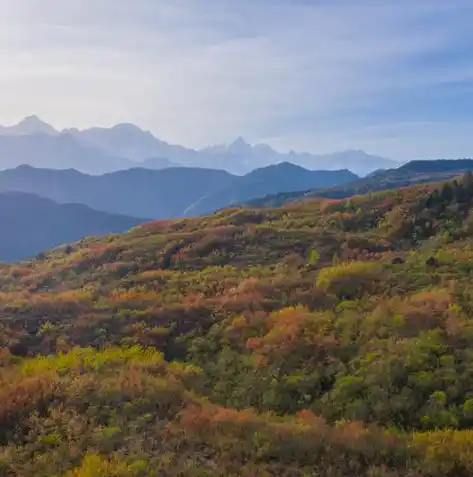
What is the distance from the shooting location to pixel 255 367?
51.2 feet

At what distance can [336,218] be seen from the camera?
37.2 metres

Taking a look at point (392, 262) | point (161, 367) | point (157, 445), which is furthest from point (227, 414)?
point (392, 262)

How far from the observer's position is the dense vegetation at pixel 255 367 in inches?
427

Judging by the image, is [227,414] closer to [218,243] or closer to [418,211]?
[218,243]

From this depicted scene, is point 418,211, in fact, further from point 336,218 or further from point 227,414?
point 227,414

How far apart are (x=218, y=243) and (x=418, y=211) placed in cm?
1241

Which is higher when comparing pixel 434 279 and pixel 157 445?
pixel 434 279

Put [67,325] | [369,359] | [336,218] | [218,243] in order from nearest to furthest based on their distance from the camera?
[369,359], [67,325], [218,243], [336,218]

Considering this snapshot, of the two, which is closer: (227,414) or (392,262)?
(227,414)

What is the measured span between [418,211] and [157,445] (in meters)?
26.8

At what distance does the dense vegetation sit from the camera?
10.8 metres

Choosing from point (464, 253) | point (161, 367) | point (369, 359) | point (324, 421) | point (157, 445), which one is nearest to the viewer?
point (157, 445)

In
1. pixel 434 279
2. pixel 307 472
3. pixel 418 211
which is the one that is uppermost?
pixel 418 211

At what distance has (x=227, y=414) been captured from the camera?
1243 centimetres
